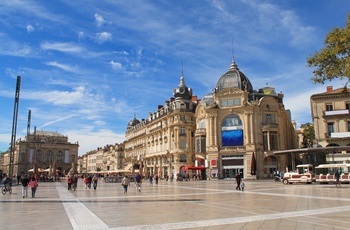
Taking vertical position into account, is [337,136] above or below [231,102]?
below

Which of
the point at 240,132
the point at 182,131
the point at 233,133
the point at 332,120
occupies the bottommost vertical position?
the point at 233,133

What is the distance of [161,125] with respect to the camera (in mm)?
78500

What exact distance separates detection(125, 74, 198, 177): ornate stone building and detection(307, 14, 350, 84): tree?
49.1 metres

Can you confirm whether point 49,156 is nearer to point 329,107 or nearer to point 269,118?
point 269,118

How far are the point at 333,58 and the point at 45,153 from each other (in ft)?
393

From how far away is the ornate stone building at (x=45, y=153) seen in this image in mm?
120250

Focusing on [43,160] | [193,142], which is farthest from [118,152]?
[193,142]

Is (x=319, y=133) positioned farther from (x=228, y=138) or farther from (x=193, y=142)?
(x=193, y=142)

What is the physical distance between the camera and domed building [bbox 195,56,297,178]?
194 ft

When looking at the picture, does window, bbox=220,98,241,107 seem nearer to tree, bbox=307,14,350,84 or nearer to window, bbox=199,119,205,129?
window, bbox=199,119,205,129

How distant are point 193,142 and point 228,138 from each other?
36.4 feet

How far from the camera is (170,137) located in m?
72.4

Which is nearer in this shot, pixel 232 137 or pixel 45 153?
pixel 232 137

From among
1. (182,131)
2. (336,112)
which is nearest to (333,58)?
(336,112)
